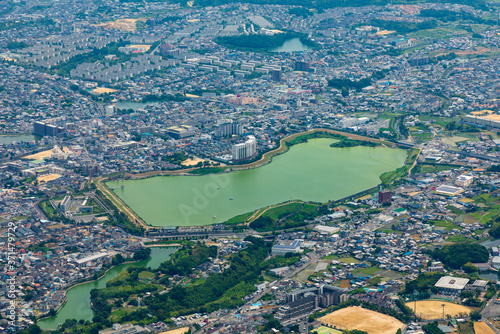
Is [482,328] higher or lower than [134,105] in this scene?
higher

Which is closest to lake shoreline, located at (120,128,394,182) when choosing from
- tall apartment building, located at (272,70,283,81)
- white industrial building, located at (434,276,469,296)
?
tall apartment building, located at (272,70,283,81)

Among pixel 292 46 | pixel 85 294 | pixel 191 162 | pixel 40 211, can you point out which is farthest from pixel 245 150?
pixel 292 46

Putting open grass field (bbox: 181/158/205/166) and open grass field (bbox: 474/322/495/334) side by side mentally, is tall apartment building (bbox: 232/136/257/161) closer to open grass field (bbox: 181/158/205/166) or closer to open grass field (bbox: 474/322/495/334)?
open grass field (bbox: 181/158/205/166)

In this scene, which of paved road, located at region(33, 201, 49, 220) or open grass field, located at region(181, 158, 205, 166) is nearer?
paved road, located at region(33, 201, 49, 220)

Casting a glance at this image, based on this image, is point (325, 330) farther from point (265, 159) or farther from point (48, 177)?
point (48, 177)

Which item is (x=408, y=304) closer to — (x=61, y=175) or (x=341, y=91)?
(x=61, y=175)

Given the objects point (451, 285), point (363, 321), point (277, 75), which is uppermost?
point (277, 75)

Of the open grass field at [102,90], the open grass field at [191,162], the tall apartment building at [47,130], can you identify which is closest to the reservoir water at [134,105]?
the open grass field at [102,90]
